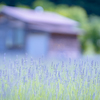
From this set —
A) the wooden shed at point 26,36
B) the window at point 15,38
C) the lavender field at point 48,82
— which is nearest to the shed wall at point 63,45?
the wooden shed at point 26,36

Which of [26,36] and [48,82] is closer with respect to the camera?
[48,82]

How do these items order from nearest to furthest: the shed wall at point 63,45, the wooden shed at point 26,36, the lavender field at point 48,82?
the lavender field at point 48,82
the wooden shed at point 26,36
the shed wall at point 63,45

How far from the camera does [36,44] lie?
16.5 meters

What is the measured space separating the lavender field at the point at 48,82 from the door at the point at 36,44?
1291cm

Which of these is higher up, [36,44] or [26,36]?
[26,36]

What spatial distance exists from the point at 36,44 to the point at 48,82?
13.2 m

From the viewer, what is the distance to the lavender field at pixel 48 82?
333cm

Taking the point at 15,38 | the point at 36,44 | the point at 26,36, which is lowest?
the point at 36,44

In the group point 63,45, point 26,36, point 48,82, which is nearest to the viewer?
point 48,82

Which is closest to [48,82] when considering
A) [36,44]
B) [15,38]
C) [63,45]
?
[36,44]

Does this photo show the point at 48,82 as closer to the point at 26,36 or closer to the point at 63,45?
the point at 26,36

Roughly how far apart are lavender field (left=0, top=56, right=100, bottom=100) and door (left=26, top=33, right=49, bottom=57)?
1291cm

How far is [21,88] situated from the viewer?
336 centimetres

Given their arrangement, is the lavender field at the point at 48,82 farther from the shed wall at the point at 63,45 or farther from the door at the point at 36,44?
the shed wall at the point at 63,45
